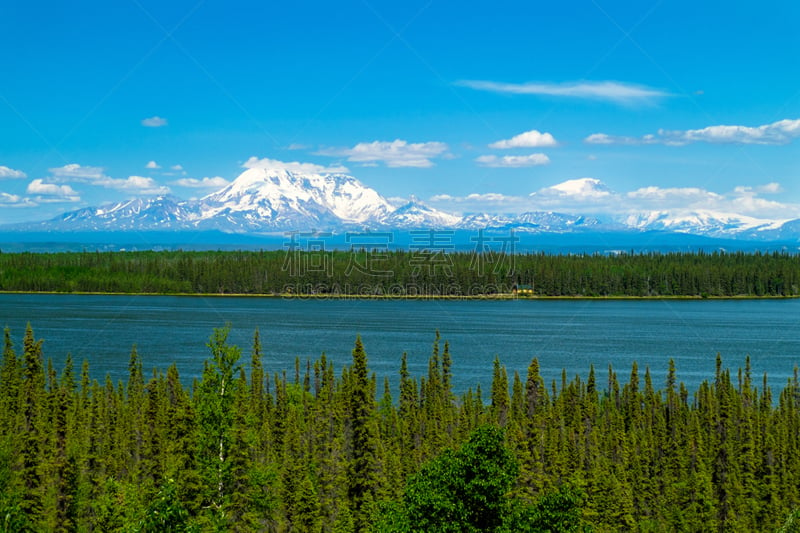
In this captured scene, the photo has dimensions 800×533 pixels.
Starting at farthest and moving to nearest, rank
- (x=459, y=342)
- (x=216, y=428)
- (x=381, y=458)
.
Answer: (x=459, y=342), (x=381, y=458), (x=216, y=428)

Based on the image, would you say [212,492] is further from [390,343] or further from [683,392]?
[390,343]

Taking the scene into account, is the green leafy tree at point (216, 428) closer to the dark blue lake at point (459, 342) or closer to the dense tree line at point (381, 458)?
the dense tree line at point (381, 458)

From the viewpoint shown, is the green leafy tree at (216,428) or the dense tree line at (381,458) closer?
the dense tree line at (381,458)

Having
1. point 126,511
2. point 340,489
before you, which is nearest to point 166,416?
point 340,489

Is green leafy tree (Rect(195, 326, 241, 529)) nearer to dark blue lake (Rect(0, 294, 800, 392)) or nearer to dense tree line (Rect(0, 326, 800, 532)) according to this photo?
dense tree line (Rect(0, 326, 800, 532))

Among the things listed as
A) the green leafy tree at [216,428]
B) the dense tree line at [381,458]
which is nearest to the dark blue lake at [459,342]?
the dense tree line at [381,458]

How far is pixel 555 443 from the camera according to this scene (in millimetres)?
61312

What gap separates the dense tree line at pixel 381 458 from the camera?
26.0 m

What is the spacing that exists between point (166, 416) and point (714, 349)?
108 meters

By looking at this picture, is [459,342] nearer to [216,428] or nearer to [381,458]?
[381,458]

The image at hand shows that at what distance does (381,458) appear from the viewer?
56688 mm

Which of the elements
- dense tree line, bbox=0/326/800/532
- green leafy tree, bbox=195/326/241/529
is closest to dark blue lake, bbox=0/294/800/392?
dense tree line, bbox=0/326/800/532

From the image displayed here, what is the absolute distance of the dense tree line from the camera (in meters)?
26.0

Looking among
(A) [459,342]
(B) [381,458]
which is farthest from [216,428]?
(A) [459,342]
